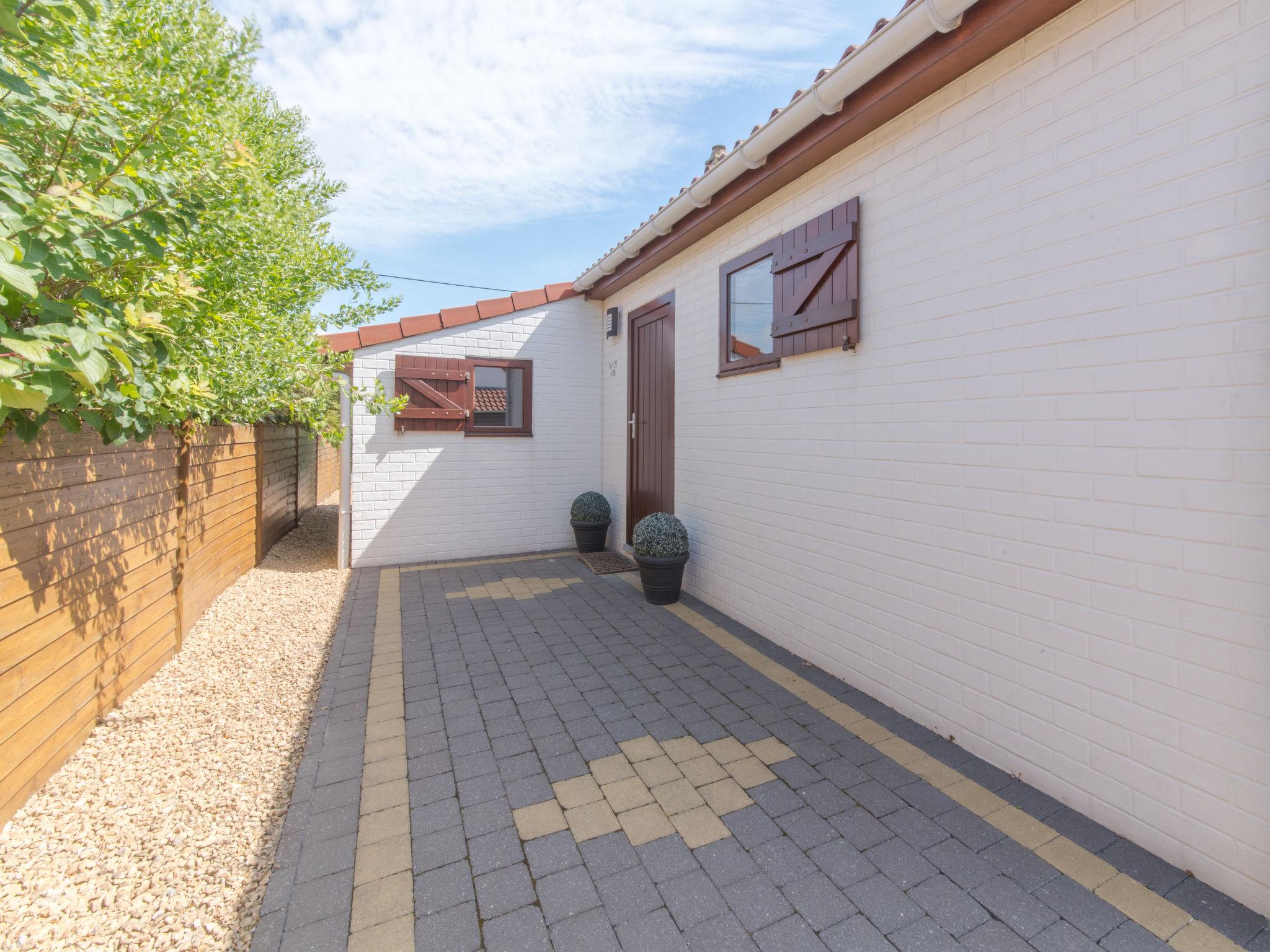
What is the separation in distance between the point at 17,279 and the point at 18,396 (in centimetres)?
22

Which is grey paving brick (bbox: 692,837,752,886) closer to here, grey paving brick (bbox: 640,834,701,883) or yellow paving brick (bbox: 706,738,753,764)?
grey paving brick (bbox: 640,834,701,883)

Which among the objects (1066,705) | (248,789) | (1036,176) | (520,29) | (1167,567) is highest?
(520,29)

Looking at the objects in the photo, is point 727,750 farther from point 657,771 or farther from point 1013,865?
point 1013,865

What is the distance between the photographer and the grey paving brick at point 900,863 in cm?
172

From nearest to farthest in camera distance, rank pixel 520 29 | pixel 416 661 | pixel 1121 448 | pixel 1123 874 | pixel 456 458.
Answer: pixel 1123 874, pixel 1121 448, pixel 416 661, pixel 520 29, pixel 456 458

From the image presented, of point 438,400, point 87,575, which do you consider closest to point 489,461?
point 438,400

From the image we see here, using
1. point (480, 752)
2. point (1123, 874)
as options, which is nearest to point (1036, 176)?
point (1123, 874)

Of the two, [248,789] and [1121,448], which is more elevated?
[1121,448]

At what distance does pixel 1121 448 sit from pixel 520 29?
4.85 m

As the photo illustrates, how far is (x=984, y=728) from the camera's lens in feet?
7.72

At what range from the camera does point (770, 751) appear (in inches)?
95.8

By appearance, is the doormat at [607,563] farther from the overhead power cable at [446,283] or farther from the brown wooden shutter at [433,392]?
the overhead power cable at [446,283]

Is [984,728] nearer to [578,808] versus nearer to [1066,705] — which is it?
[1066,705]

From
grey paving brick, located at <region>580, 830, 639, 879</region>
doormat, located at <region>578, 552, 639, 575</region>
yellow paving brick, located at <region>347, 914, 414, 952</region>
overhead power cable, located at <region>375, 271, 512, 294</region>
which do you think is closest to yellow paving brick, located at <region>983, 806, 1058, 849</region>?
grey paving brick, located at <region>580, 830, 639, 879</region>
